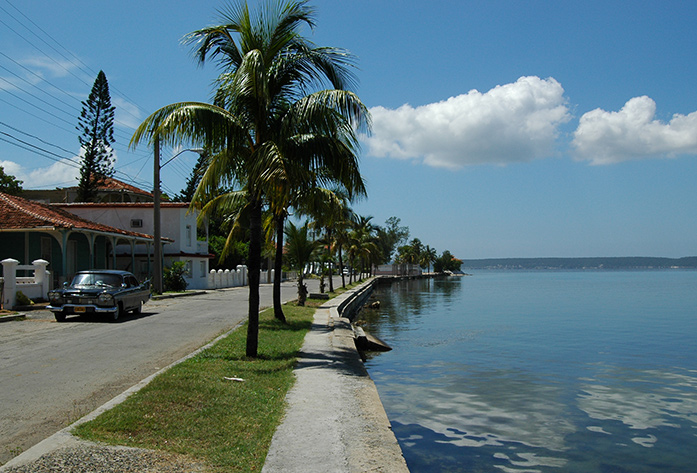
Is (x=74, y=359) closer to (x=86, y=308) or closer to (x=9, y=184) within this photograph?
(x=86, y=308)

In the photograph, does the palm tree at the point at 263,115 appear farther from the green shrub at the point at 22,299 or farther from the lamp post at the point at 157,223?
the lamp post at the point at 157,223

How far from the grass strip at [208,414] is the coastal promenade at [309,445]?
7.3 inches

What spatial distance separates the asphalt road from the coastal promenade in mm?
637

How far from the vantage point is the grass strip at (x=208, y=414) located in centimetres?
585

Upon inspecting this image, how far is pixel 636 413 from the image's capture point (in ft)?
38.5

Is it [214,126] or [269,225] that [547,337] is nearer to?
[269,225]

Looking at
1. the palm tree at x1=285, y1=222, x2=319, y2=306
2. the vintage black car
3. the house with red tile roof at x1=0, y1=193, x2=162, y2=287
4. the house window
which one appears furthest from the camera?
the house window

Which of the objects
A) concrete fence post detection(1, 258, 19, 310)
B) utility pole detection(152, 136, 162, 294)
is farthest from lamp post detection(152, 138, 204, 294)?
concrete fence post detection(1, 258, 19, 310)

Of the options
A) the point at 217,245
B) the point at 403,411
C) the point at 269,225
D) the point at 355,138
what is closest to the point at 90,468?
the point at 403,411

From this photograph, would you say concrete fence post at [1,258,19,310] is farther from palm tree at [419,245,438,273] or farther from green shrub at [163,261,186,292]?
palm tree at [419,245,438,273]

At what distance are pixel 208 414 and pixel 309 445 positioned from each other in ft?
4.83

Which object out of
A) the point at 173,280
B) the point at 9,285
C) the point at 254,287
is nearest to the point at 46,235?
the point at 9,285

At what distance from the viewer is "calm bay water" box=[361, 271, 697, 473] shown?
8.84 m

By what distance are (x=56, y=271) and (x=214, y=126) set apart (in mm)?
20189
